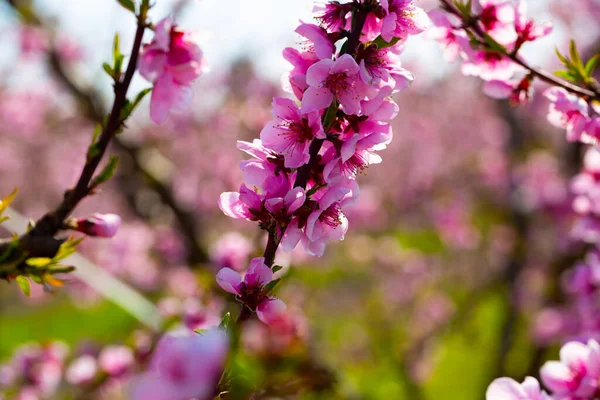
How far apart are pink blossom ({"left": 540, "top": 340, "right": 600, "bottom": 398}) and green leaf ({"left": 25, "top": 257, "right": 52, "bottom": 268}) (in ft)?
4.05

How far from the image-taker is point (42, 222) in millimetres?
1202

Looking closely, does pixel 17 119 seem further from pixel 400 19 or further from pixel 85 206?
pixel 400 19

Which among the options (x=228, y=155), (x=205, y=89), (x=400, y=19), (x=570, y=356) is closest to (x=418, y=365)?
(x=228, y=155)

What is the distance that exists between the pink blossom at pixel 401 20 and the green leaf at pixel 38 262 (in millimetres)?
905

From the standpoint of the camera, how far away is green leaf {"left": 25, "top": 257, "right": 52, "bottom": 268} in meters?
1.19

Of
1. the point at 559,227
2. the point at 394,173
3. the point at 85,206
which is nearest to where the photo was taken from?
the point at 559,227

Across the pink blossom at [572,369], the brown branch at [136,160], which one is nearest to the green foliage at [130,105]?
the pink blossom at [572,369]

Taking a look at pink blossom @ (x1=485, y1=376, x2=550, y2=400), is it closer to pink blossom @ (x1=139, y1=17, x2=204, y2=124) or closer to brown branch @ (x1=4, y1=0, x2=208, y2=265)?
pink blossom @ (x1=139, y1=17, x2=204, y2=124)

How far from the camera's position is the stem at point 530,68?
1285 millimetres

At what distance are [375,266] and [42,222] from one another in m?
8.90

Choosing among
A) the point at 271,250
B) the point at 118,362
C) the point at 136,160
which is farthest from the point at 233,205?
the point at 136,160

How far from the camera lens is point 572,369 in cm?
127

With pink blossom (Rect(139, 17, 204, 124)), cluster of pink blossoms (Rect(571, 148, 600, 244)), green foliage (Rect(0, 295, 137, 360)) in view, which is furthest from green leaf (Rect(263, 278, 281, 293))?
green foliage (Rect(0, 295, 137, 360))

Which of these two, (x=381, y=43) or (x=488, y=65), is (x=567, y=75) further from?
(x=381, y=43)
